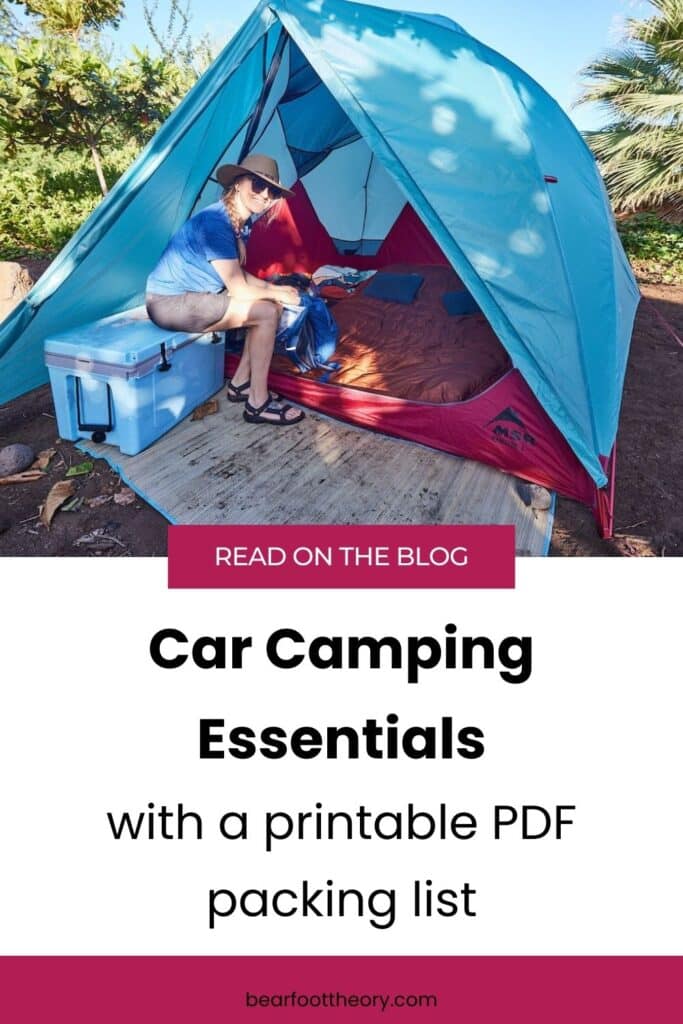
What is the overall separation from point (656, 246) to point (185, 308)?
611cm

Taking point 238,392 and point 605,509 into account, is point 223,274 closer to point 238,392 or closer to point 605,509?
point 238,392

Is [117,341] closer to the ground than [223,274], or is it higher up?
closer to the ground

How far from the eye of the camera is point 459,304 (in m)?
3.86

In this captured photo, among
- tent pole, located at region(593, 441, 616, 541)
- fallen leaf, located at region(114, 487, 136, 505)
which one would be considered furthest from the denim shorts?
tent pole, located at region(593, 441, 616, 541)

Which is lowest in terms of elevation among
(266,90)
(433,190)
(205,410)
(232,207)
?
(205,410)

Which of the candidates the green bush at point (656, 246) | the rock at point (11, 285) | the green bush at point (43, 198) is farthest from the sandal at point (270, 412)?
the green bush at point (656, 246)

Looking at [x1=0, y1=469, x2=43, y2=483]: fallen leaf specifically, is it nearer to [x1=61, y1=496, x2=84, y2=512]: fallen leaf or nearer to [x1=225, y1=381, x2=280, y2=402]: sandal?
[x1=61, y1=496, x2=84, y2=512]: fallen leaf

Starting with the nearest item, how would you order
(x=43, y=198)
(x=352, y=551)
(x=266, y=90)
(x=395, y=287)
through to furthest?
(x=352, y=551) → (x=266, y=90) → (x=395, y=287) → (x=43, y=198)

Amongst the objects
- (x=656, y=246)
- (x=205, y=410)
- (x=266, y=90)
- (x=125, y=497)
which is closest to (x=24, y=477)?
(x=125, y=497)

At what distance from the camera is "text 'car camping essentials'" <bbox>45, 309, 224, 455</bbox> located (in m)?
2.72

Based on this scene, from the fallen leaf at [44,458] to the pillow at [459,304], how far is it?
233cm

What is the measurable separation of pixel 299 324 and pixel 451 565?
166 cm

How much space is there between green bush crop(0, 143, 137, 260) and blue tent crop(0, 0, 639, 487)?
368 centimetres

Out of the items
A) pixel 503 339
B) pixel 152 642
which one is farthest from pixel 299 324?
pixel 152 642
